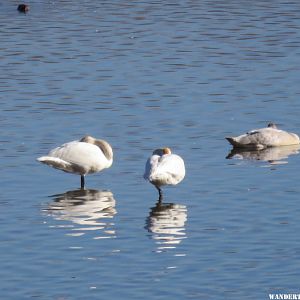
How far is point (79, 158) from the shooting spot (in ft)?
84.7

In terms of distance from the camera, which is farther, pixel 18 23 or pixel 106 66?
pixel 18 23

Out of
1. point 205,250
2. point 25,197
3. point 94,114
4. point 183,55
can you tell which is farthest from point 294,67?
point 205,250

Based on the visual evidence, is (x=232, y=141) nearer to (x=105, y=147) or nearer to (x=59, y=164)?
(x=105, y=147)

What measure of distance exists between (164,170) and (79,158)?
204 centimetres

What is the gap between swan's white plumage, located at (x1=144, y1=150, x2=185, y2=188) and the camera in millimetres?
24297

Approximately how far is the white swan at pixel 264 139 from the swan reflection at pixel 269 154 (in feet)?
0.30

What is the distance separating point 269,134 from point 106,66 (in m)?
10.4

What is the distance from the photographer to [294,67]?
125 feet

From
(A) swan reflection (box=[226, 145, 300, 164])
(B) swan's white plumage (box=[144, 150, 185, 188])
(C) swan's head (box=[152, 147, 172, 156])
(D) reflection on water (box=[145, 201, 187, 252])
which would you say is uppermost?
(C) swan's head (box=[152, 147, 172, 156])

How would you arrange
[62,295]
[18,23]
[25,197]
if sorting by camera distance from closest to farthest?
1. [62,295]
2. [25,197]
3. [18,23]

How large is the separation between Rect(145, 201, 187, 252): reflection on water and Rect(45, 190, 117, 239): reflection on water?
63 cm

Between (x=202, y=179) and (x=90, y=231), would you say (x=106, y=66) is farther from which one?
(x=90, y=231)

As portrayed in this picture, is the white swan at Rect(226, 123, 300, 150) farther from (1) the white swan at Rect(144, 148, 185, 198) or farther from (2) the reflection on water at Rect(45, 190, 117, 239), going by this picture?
(2) the reflection on water at Rect(45, 190, 117, 239)

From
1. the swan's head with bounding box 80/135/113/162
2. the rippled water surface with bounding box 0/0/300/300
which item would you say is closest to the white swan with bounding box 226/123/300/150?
the rippled water surface with bounding box 0/0/300/300
